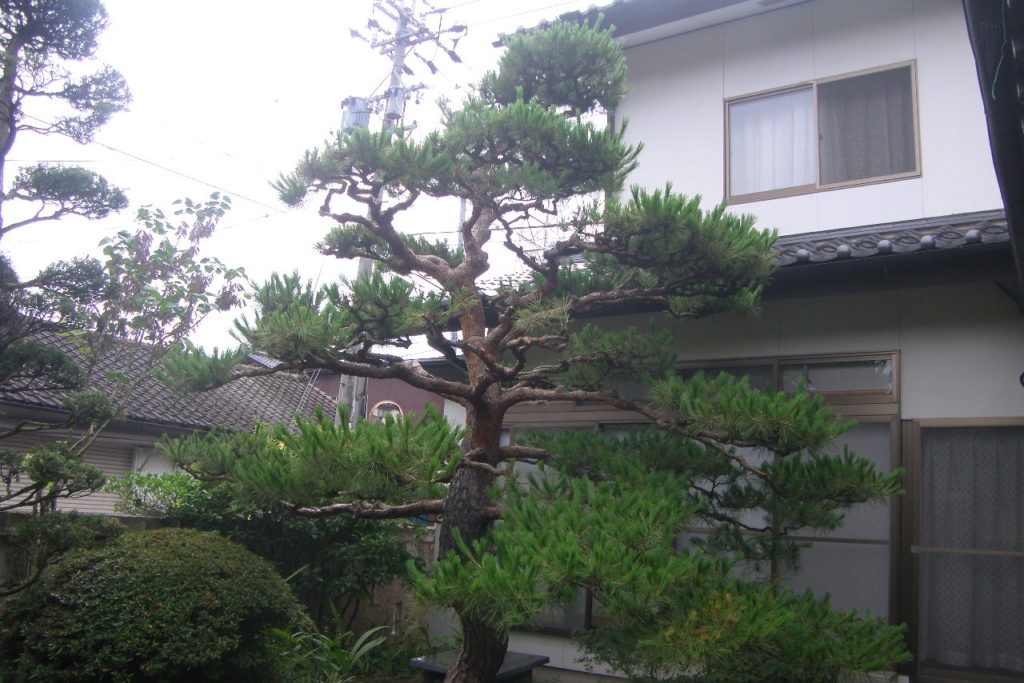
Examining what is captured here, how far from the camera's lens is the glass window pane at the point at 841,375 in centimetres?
491

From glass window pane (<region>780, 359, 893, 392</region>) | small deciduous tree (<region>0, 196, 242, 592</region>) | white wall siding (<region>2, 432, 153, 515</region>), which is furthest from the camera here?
white wall siding (<region>2, 432, 153, 515</region>)

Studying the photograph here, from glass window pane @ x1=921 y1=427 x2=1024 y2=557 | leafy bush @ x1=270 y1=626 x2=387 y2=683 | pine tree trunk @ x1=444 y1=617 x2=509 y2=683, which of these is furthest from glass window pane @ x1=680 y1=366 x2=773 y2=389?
leafy bush @ x1=270 y1=626 x2=387 y2=683

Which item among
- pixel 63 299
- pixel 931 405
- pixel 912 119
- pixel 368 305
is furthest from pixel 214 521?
pixel 912 119

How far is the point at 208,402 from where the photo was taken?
14227 mm

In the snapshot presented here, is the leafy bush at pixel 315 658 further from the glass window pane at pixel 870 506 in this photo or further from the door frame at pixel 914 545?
the door frame at pixel 914 545

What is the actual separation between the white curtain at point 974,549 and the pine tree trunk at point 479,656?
251 centimetres

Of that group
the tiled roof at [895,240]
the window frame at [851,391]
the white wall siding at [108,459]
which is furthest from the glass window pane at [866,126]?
the white wall siding at [108,459]

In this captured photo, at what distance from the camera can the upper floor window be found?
5.85 m

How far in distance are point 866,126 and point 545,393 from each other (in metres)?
3.66

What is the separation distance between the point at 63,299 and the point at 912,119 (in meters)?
5.67

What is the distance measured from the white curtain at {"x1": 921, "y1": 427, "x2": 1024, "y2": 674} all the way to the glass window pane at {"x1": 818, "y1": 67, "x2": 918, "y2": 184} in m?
2.20

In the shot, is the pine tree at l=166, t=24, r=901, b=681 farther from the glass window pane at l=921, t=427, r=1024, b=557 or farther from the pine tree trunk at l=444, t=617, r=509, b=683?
the glass window pane at l=921, t=427, r=1024, b=557

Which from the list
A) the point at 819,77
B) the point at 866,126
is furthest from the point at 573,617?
the point at 819,77

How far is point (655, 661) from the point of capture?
2.71 m
